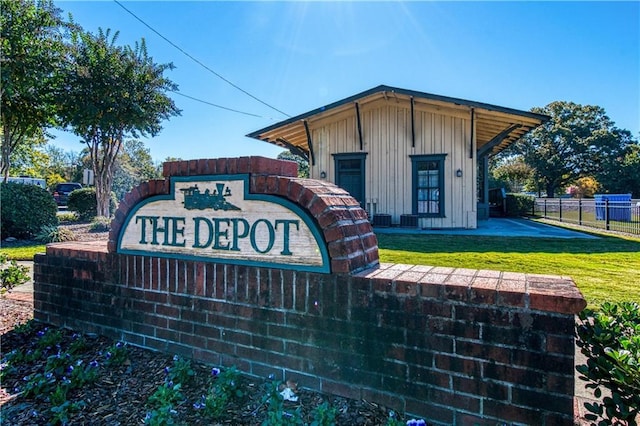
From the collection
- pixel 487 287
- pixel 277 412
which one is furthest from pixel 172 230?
pixel 487 287

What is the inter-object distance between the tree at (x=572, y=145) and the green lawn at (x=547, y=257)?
29.3 meters

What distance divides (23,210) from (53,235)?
1385 mm

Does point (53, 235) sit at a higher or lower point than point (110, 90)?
lower

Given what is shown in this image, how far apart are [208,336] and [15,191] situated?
33.2ft

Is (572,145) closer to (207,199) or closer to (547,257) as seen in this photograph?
(547,257)

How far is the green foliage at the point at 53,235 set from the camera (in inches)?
355

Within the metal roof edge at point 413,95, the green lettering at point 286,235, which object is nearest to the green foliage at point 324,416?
the green lettering at point 286,235

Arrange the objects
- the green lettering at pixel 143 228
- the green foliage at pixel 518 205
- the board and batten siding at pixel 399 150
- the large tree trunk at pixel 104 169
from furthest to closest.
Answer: the green foliage at pixel 518 205 < the large tree trunk at pixel 104 169 < the board and batten siding at pixel 399 150 < the green lettering at pixel 143 228

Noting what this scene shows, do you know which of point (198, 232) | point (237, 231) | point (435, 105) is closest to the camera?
point (237, 231)

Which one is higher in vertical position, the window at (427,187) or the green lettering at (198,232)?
the window at (427,187)

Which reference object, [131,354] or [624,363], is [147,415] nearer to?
[131,354]

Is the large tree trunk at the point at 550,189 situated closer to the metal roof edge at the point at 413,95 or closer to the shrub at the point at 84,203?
the metal roof edge at the point at 413,95

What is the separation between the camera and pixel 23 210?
9547 millimetres

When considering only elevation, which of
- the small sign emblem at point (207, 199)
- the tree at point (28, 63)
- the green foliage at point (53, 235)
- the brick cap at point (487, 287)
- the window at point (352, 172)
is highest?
the tree at point (28, 63)
